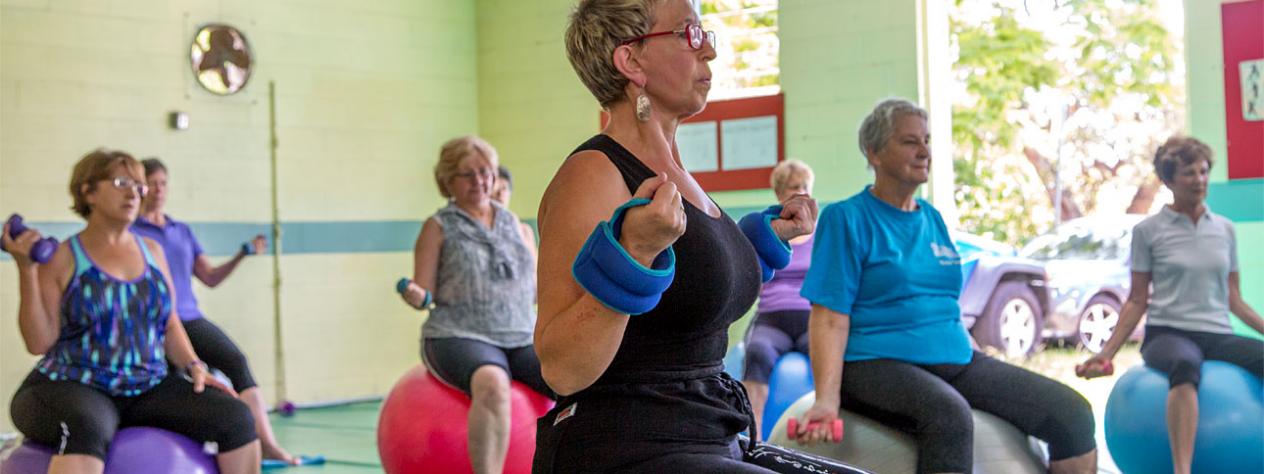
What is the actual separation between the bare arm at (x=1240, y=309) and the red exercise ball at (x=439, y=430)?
246 cm

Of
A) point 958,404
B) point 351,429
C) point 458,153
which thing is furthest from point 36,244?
point 351,429

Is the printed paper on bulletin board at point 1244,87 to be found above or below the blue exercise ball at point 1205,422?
above

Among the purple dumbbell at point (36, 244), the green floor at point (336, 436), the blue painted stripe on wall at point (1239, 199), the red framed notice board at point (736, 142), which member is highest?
the red framed notice board at point (736, 142)

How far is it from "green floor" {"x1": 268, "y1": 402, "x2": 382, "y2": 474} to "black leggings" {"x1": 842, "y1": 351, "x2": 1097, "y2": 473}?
2.97m

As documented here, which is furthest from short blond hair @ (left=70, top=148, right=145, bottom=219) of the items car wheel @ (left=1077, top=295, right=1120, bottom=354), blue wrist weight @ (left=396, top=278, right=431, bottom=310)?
car wheel @ (left=1077, top=295, right=1120, bottom=354)

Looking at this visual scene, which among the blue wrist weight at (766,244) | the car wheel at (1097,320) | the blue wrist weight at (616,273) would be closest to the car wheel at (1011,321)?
the car wheel at (1097,320)

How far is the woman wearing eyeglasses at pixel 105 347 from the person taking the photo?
3533 millimetres

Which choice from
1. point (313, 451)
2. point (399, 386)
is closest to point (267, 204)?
point (313, 451)

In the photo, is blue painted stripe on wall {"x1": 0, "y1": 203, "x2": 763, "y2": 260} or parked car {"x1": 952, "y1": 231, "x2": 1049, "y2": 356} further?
parked car {"x1": 952, "y1": 231, "x2": 1049, "y2": 356}

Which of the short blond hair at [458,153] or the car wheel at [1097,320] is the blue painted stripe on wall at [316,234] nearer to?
the short blond hair at [458,153]

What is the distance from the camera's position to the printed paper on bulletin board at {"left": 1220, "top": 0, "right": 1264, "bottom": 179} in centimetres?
550

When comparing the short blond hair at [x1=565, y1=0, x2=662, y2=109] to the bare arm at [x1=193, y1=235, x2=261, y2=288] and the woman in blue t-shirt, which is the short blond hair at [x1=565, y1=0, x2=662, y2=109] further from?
the bare arm at [x1=193, y1=235, x2=261, y2=288]

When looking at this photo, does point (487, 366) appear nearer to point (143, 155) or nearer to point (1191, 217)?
point (1191, 217)

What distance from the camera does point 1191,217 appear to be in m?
4.52
